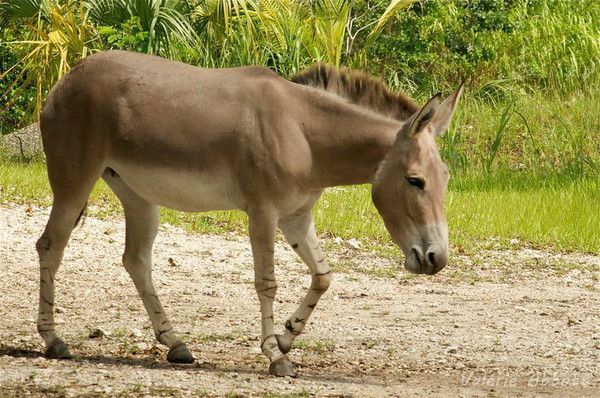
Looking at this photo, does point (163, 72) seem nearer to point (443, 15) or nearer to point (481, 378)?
point (481, 378)

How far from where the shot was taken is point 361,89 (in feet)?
24.3

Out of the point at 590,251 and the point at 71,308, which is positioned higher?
the point at 71,308

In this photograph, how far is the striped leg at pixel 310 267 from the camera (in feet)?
24.1

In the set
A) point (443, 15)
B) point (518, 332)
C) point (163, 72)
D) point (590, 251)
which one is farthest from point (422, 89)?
point (163, 72)

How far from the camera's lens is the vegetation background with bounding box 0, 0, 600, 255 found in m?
13.1

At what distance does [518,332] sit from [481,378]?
146 cm

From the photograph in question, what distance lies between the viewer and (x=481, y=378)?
7.46 metres

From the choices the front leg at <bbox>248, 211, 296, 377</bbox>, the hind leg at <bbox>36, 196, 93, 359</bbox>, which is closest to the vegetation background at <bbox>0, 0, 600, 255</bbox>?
the hind leg at <bbox>36, 196, 93, 359</bbox>

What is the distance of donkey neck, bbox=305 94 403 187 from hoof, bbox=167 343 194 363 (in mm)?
1297

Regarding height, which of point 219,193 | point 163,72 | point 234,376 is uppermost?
point 163,72

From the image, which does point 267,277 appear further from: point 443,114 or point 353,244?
point 353,244

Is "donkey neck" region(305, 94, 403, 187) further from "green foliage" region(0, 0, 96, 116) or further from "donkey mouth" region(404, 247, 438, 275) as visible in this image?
"green foliage" region(0, 0, 96, 116)

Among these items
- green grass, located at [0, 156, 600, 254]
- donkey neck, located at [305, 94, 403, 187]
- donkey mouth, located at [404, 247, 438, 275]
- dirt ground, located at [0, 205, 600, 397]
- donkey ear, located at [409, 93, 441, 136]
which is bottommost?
green grass, located at [0, 156, 600, 254]

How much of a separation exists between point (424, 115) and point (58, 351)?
262 cm
